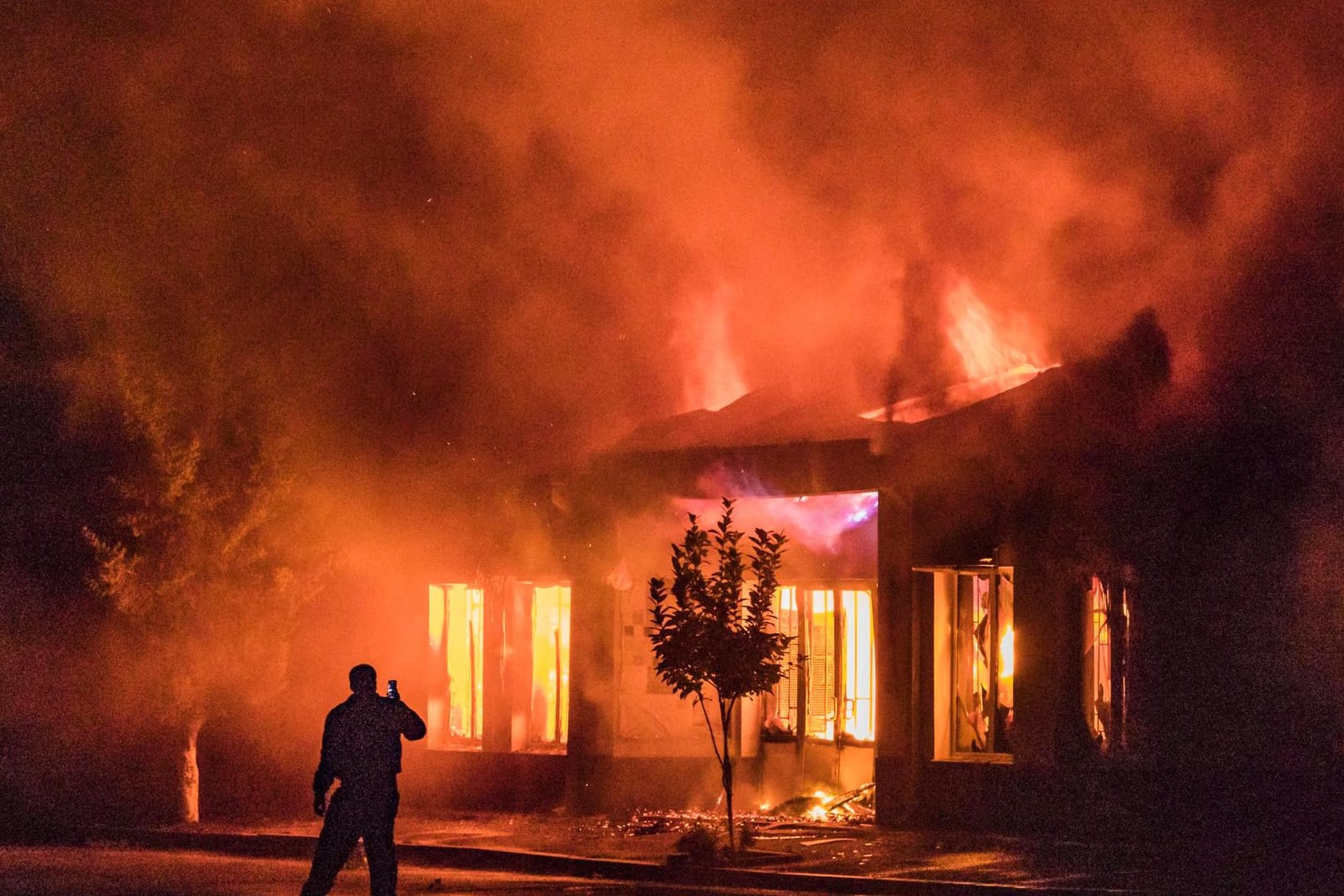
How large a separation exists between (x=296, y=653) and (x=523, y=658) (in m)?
3.20

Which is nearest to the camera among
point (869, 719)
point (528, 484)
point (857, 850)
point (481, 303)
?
point (857, 850)

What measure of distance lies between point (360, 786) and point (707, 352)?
15812 millimetres

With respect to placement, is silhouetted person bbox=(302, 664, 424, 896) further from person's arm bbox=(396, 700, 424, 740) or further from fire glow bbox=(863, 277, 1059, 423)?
fire glow bbox=(863, 277, 1059, 423)

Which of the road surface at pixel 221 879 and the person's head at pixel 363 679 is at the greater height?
the person's head at pixel 363 679

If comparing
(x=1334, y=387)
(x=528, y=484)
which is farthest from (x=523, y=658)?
(x=1334, y=387)

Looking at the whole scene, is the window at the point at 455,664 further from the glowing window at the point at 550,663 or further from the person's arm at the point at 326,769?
the person's arm at the point at 326,769

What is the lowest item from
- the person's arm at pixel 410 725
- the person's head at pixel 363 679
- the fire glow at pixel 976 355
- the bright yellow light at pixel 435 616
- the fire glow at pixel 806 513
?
the person's arm at pixel 410 725

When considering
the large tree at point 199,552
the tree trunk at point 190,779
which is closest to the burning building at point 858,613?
the large tree at point 199,552

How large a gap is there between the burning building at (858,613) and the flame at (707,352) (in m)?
2.75

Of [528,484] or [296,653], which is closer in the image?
[528,484]

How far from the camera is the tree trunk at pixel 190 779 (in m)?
17.7

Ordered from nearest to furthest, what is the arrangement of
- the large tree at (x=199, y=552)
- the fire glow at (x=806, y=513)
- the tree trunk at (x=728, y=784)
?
the tree trunk at (x=728, y=784), the large tree at (x=199, y=552), the fire glow at (x=806, y=513)

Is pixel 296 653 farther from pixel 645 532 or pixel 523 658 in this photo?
pixel 645 532

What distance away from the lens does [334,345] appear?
82.0 feet
